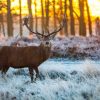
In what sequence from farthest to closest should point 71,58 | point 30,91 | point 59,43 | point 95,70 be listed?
point 59,43 < point 71,58 < point 95,70 < point 30,91

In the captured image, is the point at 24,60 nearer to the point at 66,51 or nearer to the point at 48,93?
the point at 48,93

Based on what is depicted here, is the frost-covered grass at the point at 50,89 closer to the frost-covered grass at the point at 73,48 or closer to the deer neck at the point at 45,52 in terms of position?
the deer neck at the point at 45,52

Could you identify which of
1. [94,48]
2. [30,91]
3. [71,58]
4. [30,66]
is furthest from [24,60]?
[94,48]

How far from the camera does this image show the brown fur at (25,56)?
43.6 ft

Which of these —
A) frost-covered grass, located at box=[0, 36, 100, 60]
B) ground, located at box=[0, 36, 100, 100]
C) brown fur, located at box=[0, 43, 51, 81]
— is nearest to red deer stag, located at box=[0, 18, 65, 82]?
brown fur, located at box=[0, 43, 51, 81]

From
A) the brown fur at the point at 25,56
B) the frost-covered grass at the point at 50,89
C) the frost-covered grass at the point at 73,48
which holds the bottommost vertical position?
the frost-covered grass at the point at 73,48

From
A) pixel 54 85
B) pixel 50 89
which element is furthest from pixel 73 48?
pixel 50 89

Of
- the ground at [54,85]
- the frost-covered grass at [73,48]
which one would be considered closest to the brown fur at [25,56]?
the ground at [54,85]

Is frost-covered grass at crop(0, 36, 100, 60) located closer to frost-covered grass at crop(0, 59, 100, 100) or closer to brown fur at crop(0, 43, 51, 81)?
brown fur at crop(0, 43, 51, 81)

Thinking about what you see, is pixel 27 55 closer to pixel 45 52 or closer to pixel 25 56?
pixel 25 56

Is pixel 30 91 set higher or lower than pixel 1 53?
lower

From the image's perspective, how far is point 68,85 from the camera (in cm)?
1140

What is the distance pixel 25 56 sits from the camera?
13336 millimetres

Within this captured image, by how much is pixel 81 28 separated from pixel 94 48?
50.8 feet
